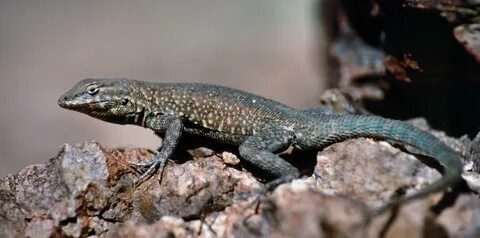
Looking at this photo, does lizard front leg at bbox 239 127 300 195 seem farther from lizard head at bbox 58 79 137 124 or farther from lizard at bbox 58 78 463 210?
lizard head at bbox 58 79 137 124

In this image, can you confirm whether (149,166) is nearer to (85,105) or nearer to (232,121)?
(232,121)

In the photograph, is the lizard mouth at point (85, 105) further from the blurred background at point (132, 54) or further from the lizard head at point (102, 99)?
the blurred background at point (132, 54)

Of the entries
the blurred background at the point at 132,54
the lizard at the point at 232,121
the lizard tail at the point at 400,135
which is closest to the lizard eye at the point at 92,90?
the lizard at the point at 232,121

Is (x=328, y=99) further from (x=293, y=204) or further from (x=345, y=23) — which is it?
(x=293, y=204)

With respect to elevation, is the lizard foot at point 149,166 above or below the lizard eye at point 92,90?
below

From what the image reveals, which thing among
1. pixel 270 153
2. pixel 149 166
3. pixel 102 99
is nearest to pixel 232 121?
pixel 270 153

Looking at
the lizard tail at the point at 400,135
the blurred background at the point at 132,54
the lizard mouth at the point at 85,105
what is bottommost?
the blurred background at the point at 132,54

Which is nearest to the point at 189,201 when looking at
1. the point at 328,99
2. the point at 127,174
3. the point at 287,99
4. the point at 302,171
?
the point at 127,174

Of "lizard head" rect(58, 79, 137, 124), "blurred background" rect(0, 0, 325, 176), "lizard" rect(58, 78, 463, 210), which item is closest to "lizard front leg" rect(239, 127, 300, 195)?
"lizard" rect(58, 78, 463, 210)
